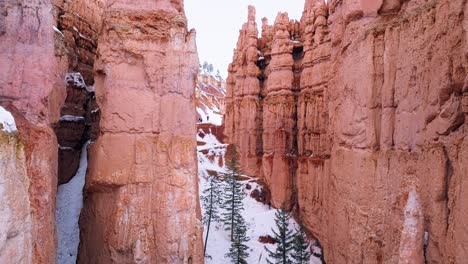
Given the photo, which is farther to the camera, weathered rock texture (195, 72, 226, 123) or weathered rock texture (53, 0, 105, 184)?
weathered rock texture (195, 72, 226, 123)

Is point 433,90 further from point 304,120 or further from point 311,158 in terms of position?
point 304,120

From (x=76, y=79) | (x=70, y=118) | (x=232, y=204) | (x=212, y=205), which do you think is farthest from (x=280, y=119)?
(x=70, y=118)

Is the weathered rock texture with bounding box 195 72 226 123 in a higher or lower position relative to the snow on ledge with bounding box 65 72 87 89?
higher

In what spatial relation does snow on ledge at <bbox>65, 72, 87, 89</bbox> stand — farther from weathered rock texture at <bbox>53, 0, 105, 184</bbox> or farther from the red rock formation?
the red rock formation

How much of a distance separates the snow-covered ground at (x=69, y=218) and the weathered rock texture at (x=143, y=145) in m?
1.23

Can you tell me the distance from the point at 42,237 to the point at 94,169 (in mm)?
4255

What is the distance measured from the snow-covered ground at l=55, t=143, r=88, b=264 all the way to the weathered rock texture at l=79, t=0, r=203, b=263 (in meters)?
1.23

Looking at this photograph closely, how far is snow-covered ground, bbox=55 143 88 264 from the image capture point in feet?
47.2

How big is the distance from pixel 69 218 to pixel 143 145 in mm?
6035

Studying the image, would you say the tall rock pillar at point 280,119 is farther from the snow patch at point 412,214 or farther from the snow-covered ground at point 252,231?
the snow patch at point 412,214

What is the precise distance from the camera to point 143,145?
42.2 feet

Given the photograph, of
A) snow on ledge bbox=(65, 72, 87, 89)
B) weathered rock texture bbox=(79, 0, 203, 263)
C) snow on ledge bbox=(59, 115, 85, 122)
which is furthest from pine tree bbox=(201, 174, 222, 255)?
weathered rock texture bbox=(79, 0, 203, 263)

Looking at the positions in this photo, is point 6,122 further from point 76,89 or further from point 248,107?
point 248,107

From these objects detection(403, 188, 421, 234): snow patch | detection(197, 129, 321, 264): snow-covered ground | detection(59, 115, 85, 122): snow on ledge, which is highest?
detection(59, 115, 85, 122): snow on ledge
